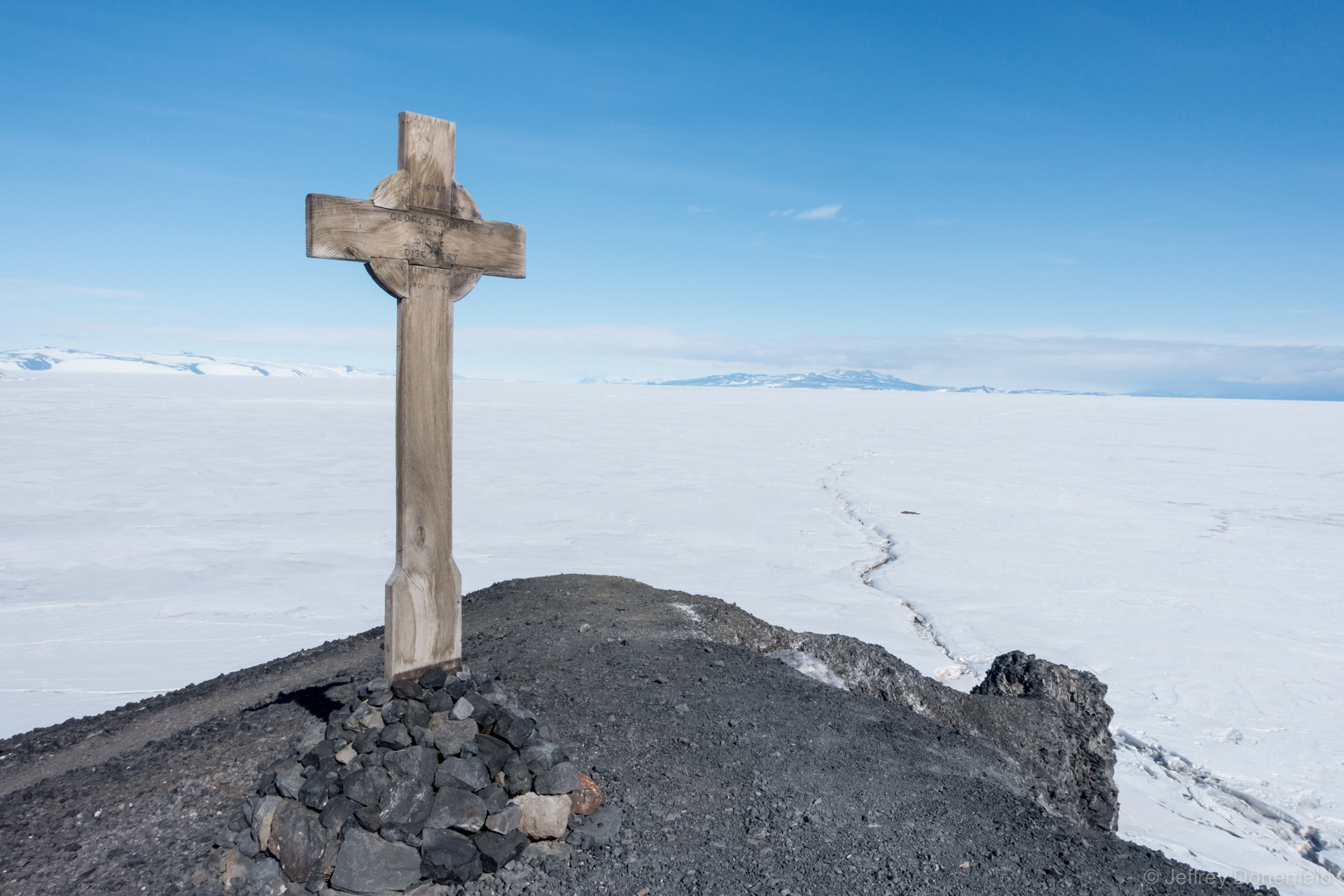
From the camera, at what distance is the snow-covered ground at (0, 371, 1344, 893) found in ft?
18.3

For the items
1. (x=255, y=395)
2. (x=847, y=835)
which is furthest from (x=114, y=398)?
(x=847, y=835)

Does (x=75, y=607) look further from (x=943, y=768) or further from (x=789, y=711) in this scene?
(x=943, y=768)

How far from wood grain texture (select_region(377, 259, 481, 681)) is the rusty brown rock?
78 centimetres

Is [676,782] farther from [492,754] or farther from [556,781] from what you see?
[492,754]

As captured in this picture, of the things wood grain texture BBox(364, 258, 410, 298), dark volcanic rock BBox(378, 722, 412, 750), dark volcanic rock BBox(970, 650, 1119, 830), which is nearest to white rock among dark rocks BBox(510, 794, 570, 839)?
dark volcanic rock BBox(378, 722, 412, 750)

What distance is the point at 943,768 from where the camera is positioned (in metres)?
3.57

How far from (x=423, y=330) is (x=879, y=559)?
8.20m

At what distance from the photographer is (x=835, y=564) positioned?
998cm

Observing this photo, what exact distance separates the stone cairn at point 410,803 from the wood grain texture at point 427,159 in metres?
1.83

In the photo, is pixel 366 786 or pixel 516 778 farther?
pixel 516 778

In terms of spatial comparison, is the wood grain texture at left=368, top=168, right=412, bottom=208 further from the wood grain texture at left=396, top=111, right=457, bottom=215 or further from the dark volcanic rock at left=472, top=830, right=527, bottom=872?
the dark volcanic rock at left=472, top=830, right=527, bottom=872

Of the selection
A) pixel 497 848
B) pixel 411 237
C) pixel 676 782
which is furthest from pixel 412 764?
pixel 411 237

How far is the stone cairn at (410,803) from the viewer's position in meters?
2.61

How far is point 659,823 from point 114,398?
47291 mm
